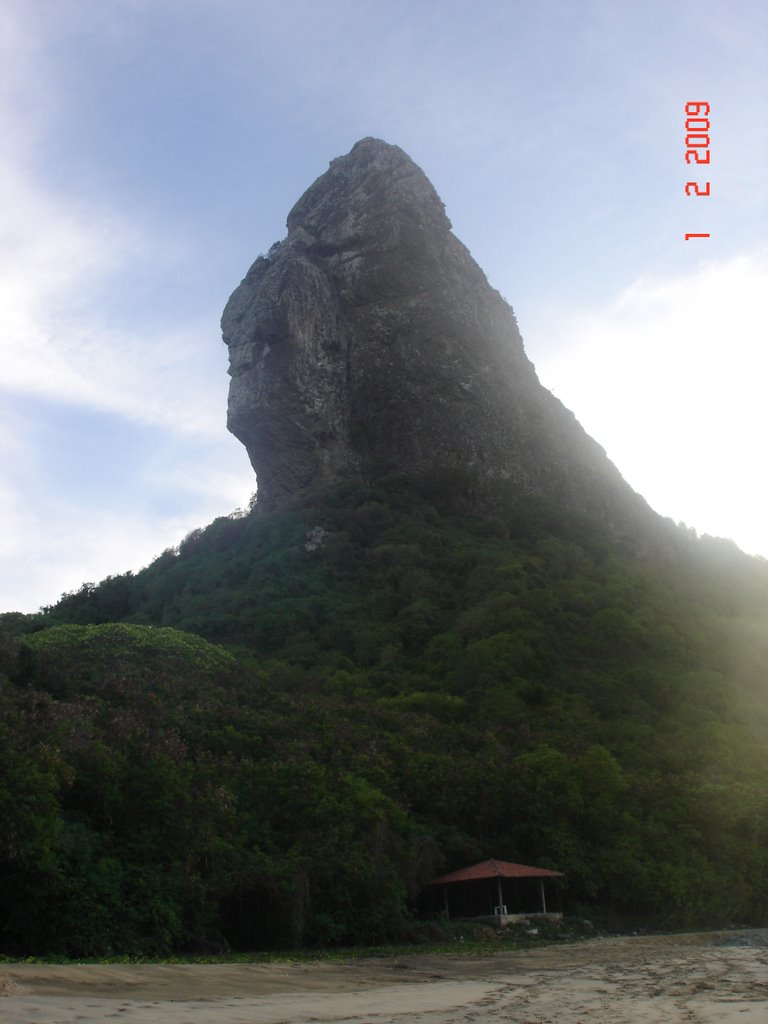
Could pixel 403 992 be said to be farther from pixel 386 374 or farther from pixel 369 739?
pixel 386 374

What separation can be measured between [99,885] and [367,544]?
127 feet

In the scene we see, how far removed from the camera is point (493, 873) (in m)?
21.1

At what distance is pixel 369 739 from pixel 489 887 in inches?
197

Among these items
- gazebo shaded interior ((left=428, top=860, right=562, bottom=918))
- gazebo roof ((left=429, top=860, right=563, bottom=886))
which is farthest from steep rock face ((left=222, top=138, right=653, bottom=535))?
gazebo roof ((left=429, top=860, right=563, bottom=886))

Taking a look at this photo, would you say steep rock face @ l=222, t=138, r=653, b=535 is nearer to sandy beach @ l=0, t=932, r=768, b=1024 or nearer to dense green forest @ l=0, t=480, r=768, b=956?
dense green forest @ l=0, t=480, r=768, b=956

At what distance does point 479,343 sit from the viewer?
60.7 m

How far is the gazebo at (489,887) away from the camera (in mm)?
21344

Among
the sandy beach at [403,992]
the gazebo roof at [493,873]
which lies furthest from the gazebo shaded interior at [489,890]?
the sandy beach at [403,992]

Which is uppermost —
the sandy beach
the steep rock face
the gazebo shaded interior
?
the steep rock face

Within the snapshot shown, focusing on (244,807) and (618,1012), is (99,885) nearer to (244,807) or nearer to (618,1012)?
(244,807)

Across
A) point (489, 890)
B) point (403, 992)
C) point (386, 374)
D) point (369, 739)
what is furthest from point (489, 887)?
point (386, 374)

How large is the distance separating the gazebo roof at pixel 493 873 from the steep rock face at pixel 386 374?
36.3 meters

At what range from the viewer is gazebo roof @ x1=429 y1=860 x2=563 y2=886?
2130cm

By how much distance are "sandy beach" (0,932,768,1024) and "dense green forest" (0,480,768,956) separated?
2.83 metres
